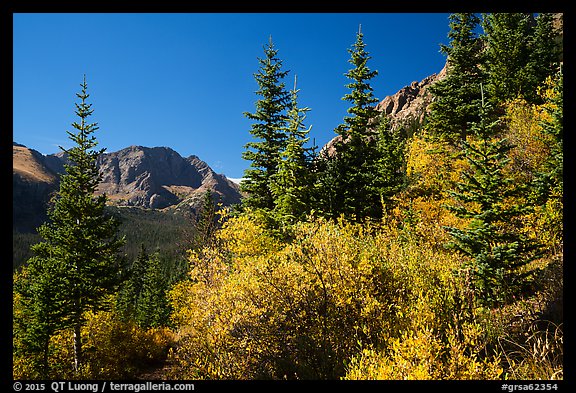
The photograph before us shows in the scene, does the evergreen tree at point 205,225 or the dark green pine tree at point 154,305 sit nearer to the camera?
the evergreen tree at point 205,225

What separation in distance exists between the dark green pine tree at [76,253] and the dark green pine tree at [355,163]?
18.7 metres

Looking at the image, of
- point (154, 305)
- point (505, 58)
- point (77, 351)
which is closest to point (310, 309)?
point (77, 351)

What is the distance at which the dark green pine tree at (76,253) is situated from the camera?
21.1 m

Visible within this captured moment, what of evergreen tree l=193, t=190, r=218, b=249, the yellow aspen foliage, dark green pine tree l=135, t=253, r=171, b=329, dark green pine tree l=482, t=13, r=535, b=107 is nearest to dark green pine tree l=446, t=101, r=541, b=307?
the yellow aspen foliage

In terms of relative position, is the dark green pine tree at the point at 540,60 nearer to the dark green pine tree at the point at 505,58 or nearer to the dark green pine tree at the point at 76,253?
the dark green pine tree at the point at 505,58

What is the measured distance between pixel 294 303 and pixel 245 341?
218cm

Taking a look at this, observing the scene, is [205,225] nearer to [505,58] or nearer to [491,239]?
[491,239]

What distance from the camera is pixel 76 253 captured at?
74.4ft

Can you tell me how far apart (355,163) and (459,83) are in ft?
48.7

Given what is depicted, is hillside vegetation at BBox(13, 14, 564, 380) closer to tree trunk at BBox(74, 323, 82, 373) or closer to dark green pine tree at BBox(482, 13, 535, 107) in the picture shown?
tree trunk at BBox(74, 323, 82, 373)

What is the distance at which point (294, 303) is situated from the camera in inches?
425

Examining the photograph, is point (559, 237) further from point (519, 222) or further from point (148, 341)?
point (148, 341)

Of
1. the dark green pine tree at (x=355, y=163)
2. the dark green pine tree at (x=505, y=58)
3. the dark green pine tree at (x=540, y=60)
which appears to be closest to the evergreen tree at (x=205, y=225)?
the dark green pine tree at (x=355, y=163)

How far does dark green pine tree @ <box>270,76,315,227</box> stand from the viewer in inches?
805
